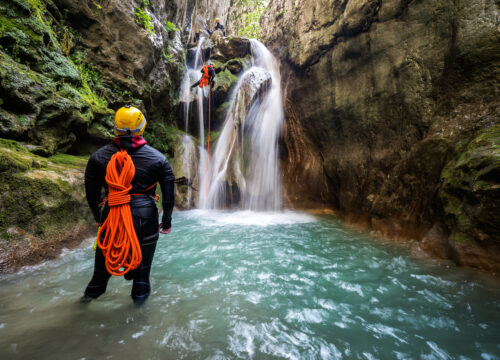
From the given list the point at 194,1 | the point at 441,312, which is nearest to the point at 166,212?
the point at 441,312

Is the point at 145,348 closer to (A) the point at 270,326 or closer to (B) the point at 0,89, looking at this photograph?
(A) the point at 270,326

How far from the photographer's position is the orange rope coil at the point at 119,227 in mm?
1986

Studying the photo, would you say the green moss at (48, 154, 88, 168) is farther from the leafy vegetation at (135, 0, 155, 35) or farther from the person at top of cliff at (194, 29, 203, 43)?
the person at top of cliff at (194, 29, 203, 43)

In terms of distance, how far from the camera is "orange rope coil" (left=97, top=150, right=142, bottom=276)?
1.99 meters

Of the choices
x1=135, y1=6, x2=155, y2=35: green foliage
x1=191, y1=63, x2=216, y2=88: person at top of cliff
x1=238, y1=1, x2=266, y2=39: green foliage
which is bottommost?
x1=191, y1=63, x2=216, y2=88: person at top of cliff

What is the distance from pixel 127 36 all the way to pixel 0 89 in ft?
20.0

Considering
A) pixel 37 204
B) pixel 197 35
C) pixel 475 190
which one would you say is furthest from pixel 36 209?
pixel 197 35

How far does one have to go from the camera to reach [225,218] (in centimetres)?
754

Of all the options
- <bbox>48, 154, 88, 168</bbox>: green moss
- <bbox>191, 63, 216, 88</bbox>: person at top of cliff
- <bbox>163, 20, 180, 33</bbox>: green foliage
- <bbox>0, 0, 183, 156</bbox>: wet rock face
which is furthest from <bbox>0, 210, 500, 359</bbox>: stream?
<bbox>163, 20, 180, 33</bbox>: green foliage

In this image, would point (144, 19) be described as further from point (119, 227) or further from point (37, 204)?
point (119, 227)

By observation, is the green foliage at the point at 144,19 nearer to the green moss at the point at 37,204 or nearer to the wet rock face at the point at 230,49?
Answer: the wet rock face at the point at 230,49

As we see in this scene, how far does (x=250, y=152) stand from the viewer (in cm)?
991

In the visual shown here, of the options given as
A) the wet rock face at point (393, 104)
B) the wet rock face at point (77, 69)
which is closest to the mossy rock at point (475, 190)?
the wet rock face at point (393, 104)

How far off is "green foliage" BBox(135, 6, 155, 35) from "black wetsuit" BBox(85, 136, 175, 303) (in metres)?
9.75
